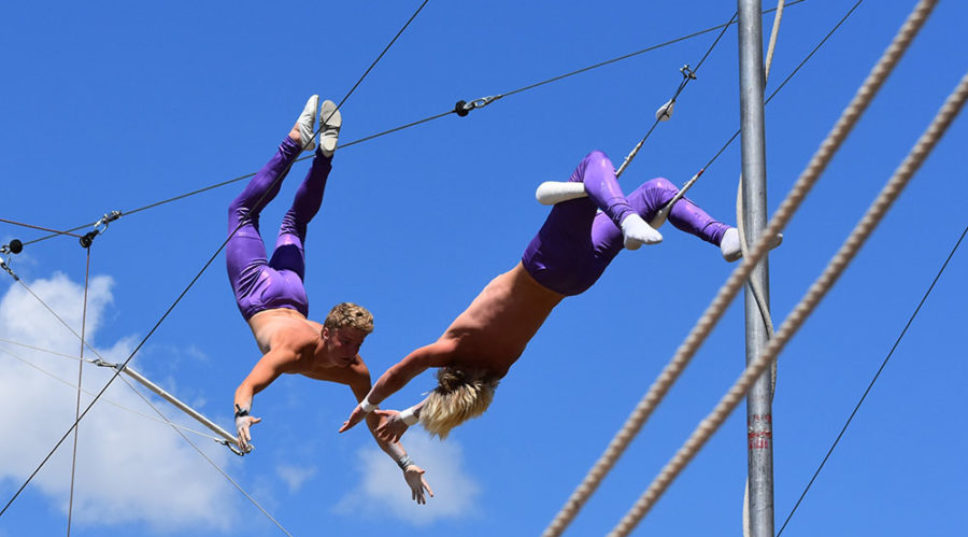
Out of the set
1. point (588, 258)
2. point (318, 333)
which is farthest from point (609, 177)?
point (318, 333)

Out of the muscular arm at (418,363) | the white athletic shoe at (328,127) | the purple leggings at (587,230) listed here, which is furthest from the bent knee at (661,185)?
the white athletic shoe at (328,127)

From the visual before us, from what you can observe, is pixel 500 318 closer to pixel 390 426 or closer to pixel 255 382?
pixel 390 426

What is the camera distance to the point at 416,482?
21.4 feet

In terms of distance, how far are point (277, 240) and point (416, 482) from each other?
1.38 metres

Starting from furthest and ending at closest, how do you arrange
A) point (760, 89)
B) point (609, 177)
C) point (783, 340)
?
point (609, 177)
point (760, 89)
point (783, 340)

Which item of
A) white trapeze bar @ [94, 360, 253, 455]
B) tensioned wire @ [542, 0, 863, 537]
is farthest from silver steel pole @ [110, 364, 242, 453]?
tensioned wire @ [542, 0, 863, 537]

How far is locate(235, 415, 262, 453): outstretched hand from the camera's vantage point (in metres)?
5.85

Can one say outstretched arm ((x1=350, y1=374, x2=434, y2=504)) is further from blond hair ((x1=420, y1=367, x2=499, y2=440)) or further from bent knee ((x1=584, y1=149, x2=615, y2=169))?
bent knee ((x1=584, y1=149, x2=615, y2=169))

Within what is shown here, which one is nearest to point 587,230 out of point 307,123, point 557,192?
point 557,192

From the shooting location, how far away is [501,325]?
5.83m

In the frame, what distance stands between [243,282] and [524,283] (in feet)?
5.19

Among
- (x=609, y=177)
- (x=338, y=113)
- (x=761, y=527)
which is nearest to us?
(x=761, y=527)

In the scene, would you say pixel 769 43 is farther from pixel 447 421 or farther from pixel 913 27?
pixel 913 27

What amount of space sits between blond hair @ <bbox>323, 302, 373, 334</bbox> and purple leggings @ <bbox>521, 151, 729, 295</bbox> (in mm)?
782
